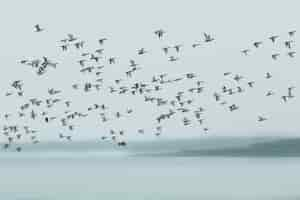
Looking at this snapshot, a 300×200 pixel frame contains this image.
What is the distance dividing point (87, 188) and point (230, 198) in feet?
51.1

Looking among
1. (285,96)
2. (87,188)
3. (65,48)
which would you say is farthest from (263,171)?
(65,48)

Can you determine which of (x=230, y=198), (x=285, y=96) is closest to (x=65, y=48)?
(x=285, y=96)

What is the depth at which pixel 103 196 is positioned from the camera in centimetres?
6750

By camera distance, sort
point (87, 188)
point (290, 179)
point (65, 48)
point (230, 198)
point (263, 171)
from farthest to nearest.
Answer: point (263, 171) < point (290, 179) < point (87, 188) < point (230, 198) < point (65, 48)

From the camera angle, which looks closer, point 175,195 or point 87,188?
point 175,195

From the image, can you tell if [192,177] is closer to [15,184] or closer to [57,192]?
[15,184]

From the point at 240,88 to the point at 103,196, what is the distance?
603 inches

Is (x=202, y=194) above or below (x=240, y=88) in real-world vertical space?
below

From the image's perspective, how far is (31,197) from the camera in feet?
213

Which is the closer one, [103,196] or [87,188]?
[103,196]

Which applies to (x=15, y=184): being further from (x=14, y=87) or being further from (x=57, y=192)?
(x=14, y=87)

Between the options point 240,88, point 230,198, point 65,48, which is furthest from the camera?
point 230,198

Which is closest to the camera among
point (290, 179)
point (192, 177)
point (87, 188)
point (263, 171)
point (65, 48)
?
point (65, 48)

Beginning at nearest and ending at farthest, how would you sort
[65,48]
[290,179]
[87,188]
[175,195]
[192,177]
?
1. [65,48]
2. [175,195]
3. [87,188]
4. [290,179]
5. [192,177]
